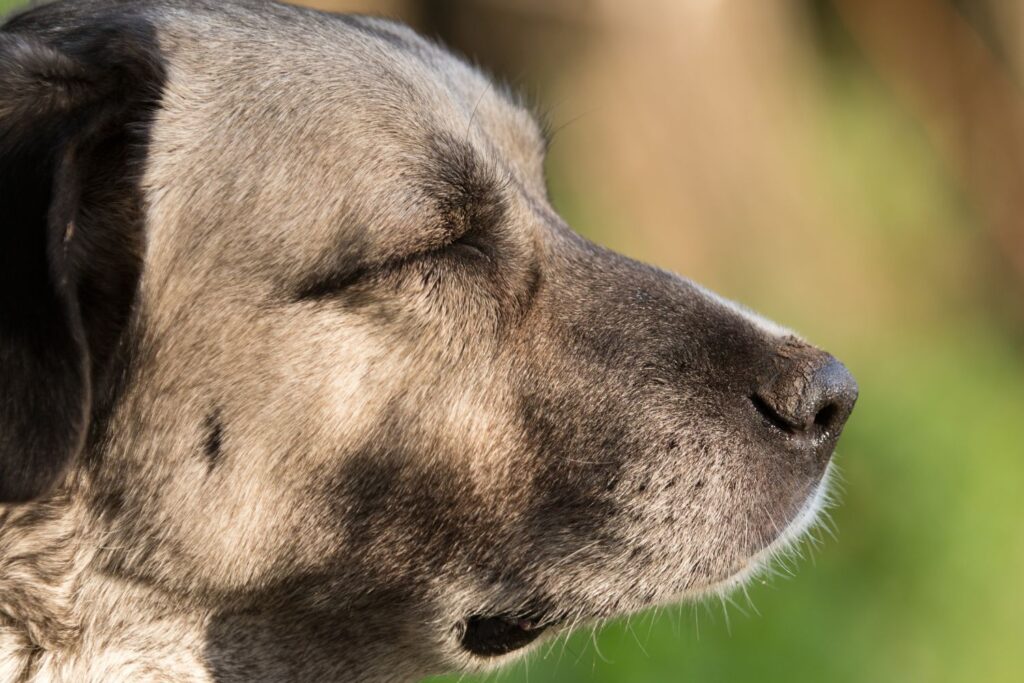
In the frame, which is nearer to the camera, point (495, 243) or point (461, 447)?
point (461, 447)

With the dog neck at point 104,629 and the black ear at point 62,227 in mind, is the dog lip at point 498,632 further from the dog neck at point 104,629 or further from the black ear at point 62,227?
the black ear at point 62,227

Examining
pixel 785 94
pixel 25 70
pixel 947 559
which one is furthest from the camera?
pixel 785 94

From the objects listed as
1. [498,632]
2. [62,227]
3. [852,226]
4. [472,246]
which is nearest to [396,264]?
[472,246]

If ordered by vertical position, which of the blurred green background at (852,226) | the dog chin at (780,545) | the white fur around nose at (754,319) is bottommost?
the blurred green background at (852,226)

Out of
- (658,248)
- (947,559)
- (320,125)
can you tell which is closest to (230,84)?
(320,125)

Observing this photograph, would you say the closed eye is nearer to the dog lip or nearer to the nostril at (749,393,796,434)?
the nostril at (749,393,796,434)

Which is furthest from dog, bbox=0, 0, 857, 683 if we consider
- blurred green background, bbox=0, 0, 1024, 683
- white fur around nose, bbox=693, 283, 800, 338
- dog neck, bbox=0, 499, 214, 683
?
blurred green background, bbox=0, 0, 1024, 683

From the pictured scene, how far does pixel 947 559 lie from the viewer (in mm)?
6887

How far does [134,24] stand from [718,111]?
6850mm

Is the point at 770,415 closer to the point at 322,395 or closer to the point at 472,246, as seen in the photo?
the point at 472,246

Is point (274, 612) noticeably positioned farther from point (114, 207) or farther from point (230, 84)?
point (230, 84)

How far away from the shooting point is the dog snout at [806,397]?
3340 millimetres

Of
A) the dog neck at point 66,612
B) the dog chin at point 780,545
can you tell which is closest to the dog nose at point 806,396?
the dog chin at point 780,545

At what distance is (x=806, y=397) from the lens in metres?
3.34
